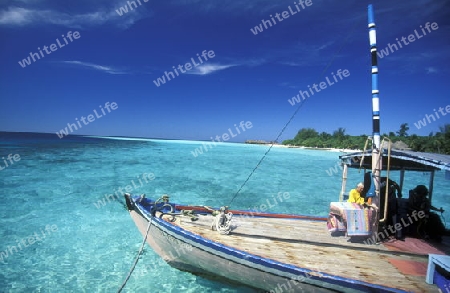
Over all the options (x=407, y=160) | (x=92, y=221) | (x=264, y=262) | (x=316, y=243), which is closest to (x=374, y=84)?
(x=407, y=160)

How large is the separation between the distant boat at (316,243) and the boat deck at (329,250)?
18 mm

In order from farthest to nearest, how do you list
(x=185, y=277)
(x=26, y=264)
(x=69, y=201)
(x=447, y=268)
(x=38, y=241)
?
(x=69, y=201) → (x=38, y=241) → (x=26, y=264) → (x=185, y=277) → (x=447, y=268)

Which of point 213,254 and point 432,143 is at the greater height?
point 213,254

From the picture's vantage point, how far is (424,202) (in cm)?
659

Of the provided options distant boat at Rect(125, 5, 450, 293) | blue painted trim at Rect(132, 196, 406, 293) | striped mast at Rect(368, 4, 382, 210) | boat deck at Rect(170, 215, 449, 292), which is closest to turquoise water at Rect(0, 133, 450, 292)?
distant boat at Rect(125, 5, 450, 293)

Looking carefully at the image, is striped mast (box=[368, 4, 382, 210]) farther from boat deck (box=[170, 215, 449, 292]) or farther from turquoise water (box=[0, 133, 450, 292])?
turquoise water (box=[0, 133, 450, 292])

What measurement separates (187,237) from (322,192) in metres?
16.6

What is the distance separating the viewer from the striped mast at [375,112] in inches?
230

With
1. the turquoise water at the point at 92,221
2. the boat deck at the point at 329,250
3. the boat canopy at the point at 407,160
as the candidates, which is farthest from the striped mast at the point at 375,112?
the turquoise water at the point at 92,221

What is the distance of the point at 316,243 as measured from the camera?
5.81 m

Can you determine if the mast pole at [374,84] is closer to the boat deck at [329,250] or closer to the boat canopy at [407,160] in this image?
the boat canopy at [407,160]

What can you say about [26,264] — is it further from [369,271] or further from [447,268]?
[447,268]

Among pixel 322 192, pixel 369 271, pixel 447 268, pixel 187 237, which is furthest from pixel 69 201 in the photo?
pixel 322 192

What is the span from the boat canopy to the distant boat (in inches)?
0.9
